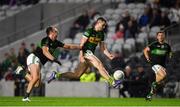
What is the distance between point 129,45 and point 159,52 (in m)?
7.16

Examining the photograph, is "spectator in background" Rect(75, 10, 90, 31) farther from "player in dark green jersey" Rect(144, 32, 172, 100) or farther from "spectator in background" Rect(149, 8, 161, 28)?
"player in dark green jersey" Rect(144, 32, 172, 100)

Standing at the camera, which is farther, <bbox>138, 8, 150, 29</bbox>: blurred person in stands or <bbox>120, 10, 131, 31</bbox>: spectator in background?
<bbox>138, 8, 150, 29</bbox>: blurred person in stands

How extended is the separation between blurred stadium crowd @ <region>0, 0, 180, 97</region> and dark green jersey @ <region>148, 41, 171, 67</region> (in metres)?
4.38

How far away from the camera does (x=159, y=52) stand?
2381 centimetres

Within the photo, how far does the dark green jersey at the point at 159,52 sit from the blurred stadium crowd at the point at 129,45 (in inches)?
172

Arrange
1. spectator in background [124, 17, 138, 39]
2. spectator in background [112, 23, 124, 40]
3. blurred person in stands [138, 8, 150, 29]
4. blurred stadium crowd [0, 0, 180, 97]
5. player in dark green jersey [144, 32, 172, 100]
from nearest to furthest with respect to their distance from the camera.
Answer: player in dark green jersey [144, 32, 172, 100]
blurred stadium crowd [0, 0, 180, 97]
spectator in background [124, 17, 138, 39]
spectator in background [112, 23, 124, 40]
blurred person in stands [138, 8, 150, 29]

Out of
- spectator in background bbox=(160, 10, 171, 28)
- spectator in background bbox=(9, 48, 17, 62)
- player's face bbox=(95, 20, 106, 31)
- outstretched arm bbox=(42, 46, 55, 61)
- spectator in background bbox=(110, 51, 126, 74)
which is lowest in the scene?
outstretched arm bbox=(42, 46, 55, 61)

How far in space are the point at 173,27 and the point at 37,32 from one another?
25.0ft

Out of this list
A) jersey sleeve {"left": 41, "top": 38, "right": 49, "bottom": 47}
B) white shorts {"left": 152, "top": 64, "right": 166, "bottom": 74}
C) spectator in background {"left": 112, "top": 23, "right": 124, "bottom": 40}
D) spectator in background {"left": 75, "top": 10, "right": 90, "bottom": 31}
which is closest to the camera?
jersey sleeve {"left": 41, "top": 38, "right": 49, "bottom": 47}

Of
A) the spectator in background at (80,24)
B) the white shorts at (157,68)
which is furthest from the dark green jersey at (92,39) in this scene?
the spectator in background at (80,24)

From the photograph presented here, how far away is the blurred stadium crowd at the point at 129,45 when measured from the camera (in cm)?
2853

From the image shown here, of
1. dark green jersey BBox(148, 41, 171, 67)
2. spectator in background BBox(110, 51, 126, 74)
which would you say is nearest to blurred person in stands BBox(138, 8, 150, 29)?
spectator in background BBox(110, 51, 126, 74)

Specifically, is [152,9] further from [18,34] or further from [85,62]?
[85,62]

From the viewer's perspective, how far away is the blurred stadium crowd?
93.6ft
